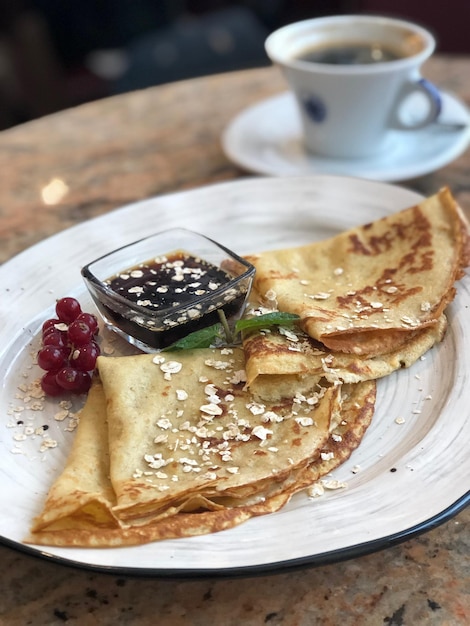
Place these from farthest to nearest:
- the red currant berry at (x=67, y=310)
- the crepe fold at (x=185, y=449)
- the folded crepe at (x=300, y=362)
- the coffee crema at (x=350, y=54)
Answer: the coffee crema at (x=350, y=54)
the red currant berry at (x=67, y=310)
the folded crepe at (x=300, y=362)
the crepe fold at (x=185, y=449)

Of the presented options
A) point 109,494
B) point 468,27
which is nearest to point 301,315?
point 109,494

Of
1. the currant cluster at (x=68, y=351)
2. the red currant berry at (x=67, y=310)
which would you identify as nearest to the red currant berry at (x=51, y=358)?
the currant cluster at (x=68, y=351)

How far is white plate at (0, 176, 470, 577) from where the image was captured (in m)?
1.02

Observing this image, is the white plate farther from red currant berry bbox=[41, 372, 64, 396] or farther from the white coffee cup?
the white coffee cup

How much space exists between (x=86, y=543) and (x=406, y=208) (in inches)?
47.7

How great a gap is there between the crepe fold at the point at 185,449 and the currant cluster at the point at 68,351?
1.6 inches

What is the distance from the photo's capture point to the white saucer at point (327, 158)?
2189 millimetres

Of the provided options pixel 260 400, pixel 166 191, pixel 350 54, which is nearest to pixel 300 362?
pixel 260 400

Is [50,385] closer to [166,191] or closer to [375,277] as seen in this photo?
[375,277]

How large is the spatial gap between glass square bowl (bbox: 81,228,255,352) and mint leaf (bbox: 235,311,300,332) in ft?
0.30

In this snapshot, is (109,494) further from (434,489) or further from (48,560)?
(434,489)

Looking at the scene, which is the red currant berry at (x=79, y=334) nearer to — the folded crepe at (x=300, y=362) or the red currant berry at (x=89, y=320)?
the red currant berry at (x=89, y=320)

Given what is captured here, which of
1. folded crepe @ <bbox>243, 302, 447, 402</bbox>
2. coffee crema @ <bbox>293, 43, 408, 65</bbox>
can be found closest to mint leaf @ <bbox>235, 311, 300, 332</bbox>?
folded crepe @ <bbox>243, 302, 447, 402</bbox>

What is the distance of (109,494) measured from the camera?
3.79 ft
